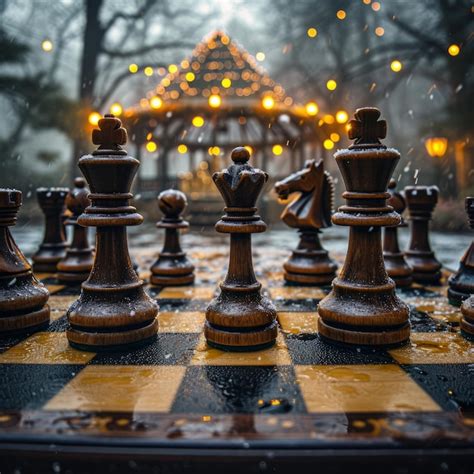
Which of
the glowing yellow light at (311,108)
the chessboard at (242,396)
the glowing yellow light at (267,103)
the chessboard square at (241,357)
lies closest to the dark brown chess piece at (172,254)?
the chessboard at (242,396)

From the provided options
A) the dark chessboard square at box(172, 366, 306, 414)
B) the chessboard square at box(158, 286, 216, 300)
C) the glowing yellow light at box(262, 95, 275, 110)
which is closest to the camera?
the dark chessboard square at box(172, 366, 306, 414)

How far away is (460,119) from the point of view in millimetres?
8102

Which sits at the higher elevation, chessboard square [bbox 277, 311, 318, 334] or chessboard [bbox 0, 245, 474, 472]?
chessboard [bbox 0, 245, 474, 472]

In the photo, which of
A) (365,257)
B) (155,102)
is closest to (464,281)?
(365,257)

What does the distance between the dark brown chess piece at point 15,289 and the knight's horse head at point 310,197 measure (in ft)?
4.34

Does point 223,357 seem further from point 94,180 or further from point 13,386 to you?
point 94,180

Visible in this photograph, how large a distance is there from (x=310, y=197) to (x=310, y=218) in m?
0.13

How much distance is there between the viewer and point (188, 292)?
2305mm

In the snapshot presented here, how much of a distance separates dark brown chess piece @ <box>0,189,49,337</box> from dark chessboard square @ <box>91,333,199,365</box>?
1.30 feet

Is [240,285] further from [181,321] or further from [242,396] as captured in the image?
[242,396]

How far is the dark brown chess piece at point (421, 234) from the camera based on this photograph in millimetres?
2479

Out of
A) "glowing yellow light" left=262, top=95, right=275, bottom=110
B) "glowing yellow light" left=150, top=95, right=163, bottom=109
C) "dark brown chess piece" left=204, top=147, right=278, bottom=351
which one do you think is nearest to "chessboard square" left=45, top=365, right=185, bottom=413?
"dark brown chess piece" left=204, top=147, right=278, bottom=351

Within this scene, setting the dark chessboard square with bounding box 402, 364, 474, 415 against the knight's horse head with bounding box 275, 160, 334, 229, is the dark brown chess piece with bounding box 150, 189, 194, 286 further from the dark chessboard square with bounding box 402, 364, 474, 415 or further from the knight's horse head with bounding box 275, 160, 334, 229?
the dark chessboard square with bounding box 402, 364, 474, 415

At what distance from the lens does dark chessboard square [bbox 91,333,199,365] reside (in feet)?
4.26
